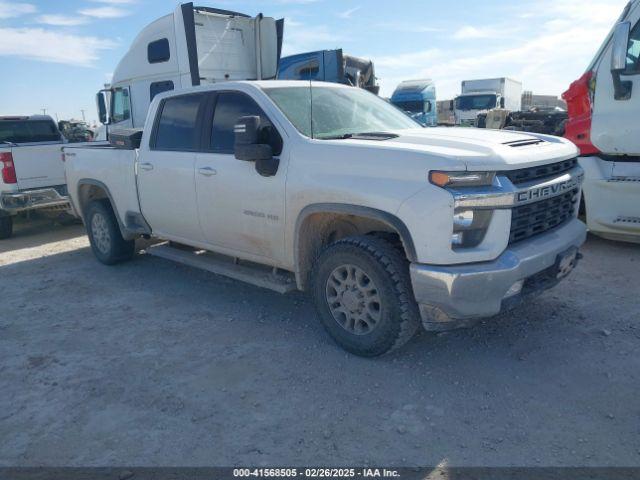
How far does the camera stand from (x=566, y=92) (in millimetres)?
6258

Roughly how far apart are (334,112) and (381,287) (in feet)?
5.49

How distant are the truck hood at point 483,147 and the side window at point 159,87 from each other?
23.8 ft

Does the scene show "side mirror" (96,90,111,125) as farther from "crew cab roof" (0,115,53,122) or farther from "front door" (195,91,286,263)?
"front door" (195,91,286,263)

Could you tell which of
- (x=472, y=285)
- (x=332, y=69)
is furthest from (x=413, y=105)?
(x=472, y=285)

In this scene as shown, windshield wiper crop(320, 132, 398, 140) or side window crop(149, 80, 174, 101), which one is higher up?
side window crop(149, 80, 174, 101)

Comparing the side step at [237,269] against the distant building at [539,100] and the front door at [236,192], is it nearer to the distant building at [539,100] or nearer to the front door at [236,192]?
the front door at [236,192]

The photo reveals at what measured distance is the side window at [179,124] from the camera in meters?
4.88

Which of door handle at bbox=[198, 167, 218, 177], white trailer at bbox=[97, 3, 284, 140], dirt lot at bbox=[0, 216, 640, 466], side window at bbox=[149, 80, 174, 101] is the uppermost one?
white trailer at bbox=[97, 3, 284, 140]

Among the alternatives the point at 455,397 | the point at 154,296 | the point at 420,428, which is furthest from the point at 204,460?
the point at 154,296

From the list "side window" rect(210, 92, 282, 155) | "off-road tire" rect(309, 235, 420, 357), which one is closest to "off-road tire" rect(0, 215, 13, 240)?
"side window" rect(210, 92, 282, 155)

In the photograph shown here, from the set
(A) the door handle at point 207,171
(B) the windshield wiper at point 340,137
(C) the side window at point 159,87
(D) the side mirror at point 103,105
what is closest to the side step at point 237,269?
(A) the door handle at point 207,171

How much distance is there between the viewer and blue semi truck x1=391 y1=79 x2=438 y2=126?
2150cm

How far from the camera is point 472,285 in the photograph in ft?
10.3

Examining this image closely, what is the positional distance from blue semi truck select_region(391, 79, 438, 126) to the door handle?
57.9ft
